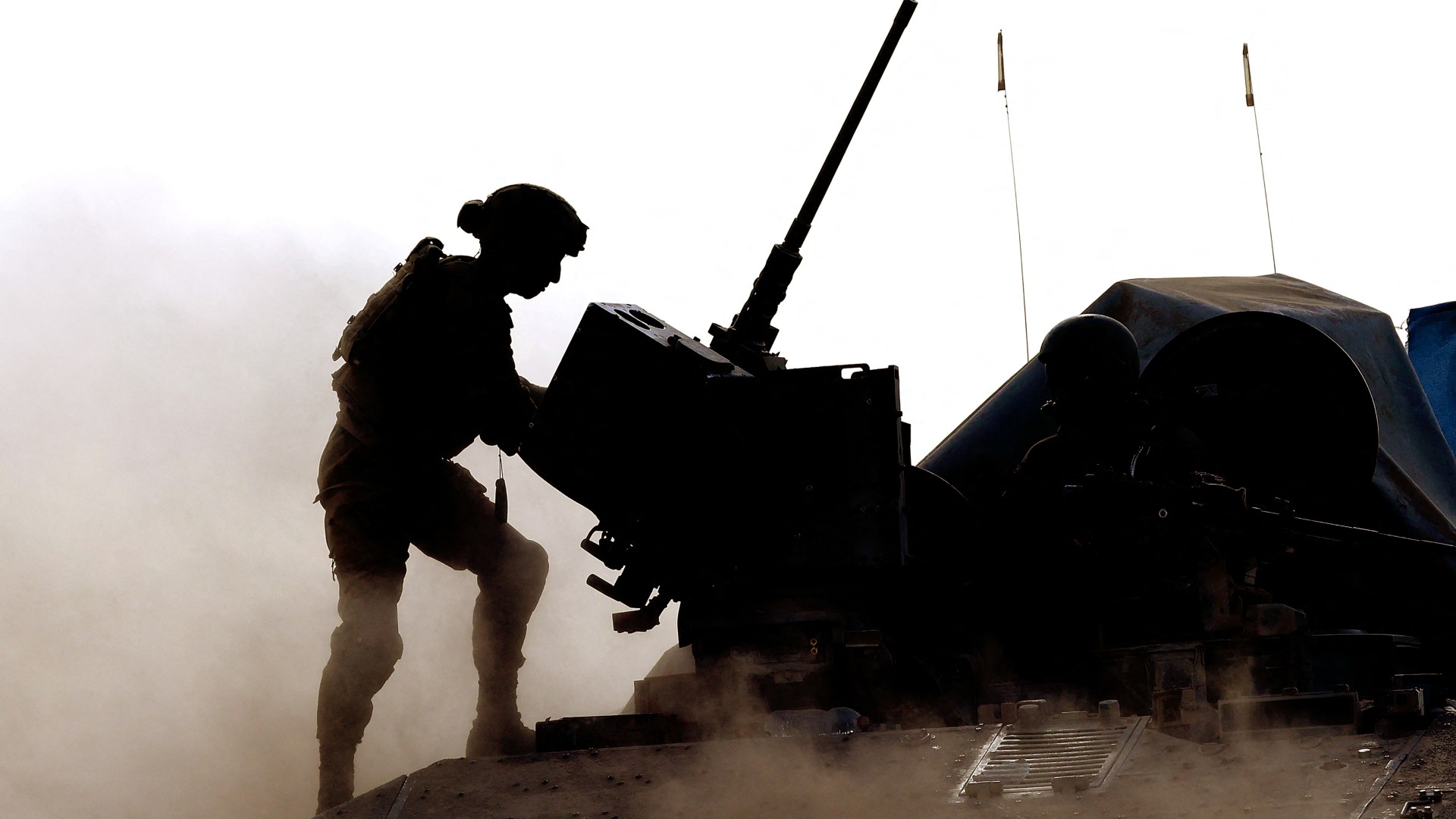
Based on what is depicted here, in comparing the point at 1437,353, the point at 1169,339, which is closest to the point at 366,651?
the point at 1169,339

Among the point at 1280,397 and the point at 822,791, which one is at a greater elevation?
the point at 1280,397

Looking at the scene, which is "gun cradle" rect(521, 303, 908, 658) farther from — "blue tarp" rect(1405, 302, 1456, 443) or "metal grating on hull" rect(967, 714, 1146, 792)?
"blue tarp" rect(1405, 302, 1456, 443)

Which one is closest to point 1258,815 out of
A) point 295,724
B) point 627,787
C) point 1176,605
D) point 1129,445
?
point 627,787

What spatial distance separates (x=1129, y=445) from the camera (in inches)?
219

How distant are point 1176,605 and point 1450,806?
6.84 feet

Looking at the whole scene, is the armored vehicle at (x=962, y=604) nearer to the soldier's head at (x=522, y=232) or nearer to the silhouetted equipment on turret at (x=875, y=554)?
the silhouetted equipment on turret at (x=875, y=554)

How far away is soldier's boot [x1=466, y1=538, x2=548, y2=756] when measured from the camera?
5.43m

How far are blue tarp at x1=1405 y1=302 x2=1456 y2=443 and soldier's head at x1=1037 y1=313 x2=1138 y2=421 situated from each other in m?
7.14

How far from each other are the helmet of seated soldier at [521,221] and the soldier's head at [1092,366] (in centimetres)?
173

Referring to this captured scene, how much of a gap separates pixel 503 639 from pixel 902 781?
218 centimetres

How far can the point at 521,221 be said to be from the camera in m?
5.39

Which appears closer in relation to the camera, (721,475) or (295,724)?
(721,475)

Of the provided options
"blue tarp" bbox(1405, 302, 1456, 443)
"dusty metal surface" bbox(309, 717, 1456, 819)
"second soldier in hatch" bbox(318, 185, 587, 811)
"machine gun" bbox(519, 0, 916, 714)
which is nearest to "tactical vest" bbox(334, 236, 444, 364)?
"second soldier in hatch" bbox(318, 185, 587, 811)

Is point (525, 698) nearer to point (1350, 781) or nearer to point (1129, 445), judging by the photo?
point (1129, 445)
